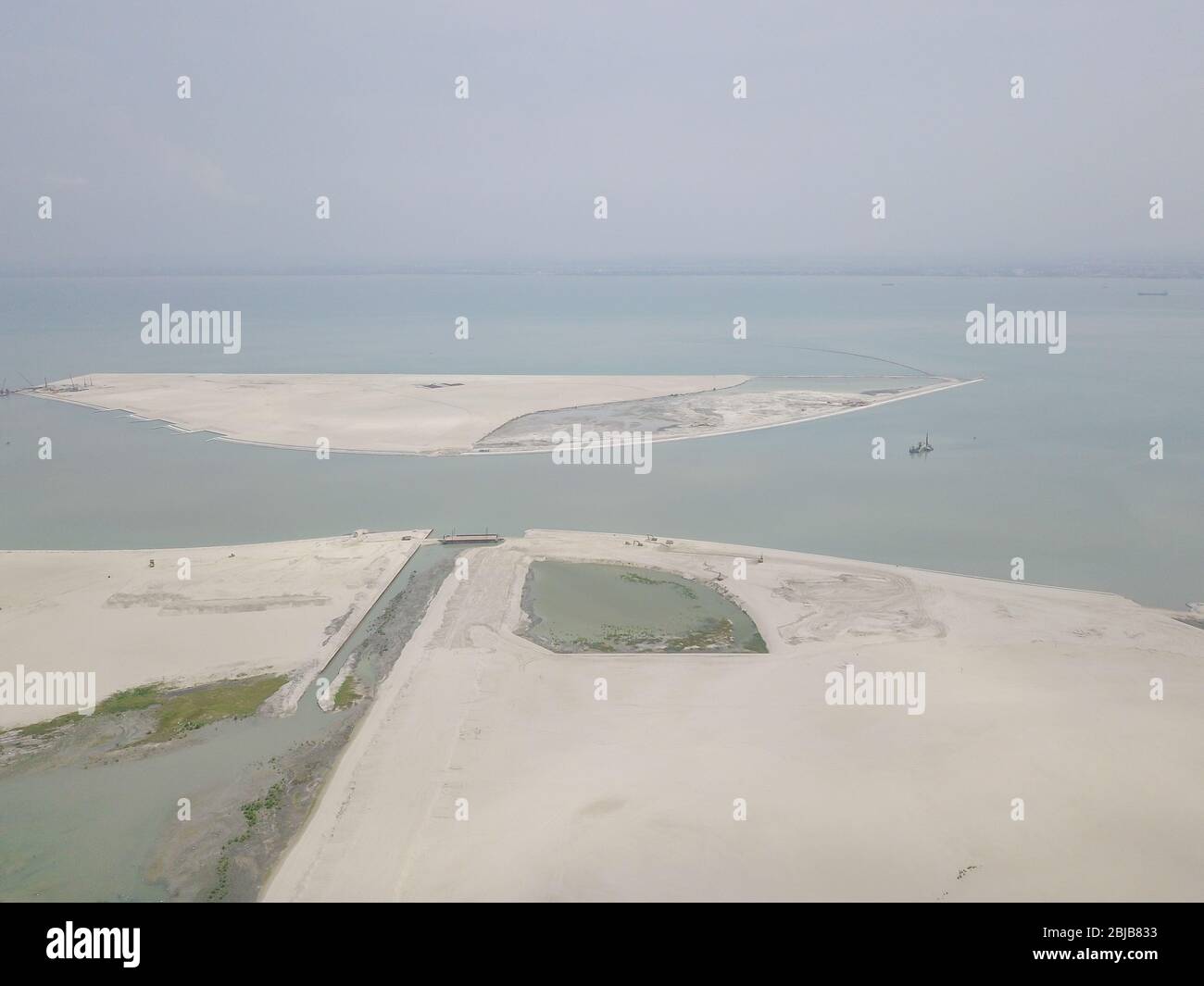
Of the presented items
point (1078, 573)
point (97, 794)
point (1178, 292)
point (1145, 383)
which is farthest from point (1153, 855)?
point (1178, 292)

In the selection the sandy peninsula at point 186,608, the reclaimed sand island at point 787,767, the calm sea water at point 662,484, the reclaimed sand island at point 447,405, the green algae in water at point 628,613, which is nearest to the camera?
the reclaimed sand island at point 787,767

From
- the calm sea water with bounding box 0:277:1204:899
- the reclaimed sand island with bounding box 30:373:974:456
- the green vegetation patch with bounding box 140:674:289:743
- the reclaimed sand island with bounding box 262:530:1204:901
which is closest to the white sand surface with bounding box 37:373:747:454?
the reclaimed sand island with bounding box 30:373:974:456

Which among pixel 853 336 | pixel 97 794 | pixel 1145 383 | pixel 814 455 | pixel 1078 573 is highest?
pixel 853 336

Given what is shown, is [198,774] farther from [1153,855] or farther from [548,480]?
[548,480]

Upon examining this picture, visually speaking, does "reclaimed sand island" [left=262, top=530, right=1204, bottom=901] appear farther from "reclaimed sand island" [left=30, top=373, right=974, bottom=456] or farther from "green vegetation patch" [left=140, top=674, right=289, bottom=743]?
"reclaimed sand island" [left=30, top=373, right=974, bottom=456]

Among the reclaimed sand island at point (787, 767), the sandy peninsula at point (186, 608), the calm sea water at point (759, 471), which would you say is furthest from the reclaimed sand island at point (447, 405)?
the reclaimed sand island at point (787, 767)

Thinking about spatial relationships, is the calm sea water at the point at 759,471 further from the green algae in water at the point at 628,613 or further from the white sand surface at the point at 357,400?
the green algae in water at the point at 628,613
